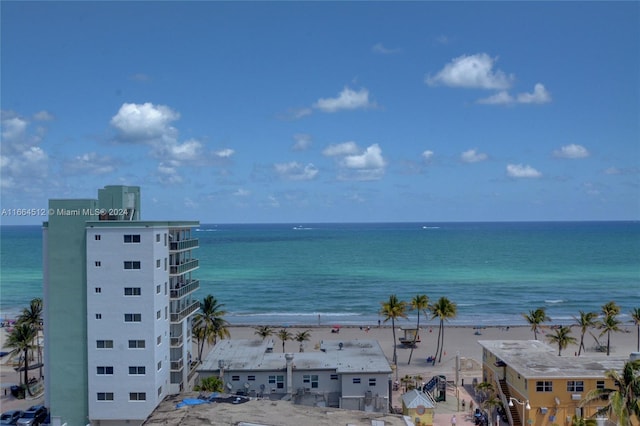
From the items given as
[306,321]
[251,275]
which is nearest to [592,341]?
[306,321]

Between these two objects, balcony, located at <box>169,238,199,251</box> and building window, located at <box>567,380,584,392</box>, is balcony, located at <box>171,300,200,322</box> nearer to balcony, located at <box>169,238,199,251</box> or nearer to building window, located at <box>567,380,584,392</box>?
balcony, located at <box>169,238,199,251</box>

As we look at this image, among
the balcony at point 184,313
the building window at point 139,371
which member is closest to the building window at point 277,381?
the balcony at point 184,313

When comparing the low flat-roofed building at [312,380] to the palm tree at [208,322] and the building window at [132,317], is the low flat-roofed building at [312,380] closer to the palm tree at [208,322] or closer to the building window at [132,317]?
the building window at [132,317]

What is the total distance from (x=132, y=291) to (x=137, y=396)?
7137 mm

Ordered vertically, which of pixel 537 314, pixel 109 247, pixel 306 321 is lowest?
pixel 306 321

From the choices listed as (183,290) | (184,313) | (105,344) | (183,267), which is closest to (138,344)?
(105,344)

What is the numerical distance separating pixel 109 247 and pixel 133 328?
5.79m

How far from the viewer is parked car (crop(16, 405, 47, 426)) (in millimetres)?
42750

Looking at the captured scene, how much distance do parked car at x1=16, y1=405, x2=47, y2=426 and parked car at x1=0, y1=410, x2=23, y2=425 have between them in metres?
0.70

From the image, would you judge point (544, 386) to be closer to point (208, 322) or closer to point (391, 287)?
point (208, 322)

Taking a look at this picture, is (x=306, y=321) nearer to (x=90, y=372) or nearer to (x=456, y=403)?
(x=456, y=403)

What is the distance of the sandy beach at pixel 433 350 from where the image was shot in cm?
4722

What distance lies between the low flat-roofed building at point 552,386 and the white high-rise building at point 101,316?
2569 cm

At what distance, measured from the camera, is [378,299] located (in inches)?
A: 4670
